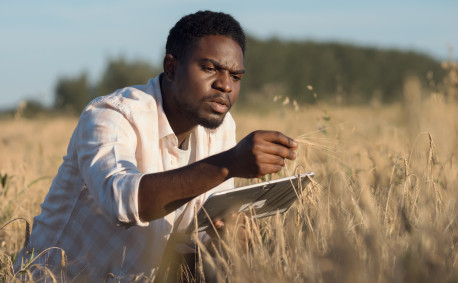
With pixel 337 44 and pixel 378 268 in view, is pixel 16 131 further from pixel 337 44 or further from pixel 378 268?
pixel 337 44

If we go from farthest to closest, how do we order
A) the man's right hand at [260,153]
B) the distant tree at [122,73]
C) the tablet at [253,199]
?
the distant tree at [122,73] < the tablet at [253,199] < the man's right hand at [260,153]

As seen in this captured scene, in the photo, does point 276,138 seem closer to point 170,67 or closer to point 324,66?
point 170,67

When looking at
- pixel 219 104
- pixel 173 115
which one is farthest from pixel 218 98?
pixel 173 115

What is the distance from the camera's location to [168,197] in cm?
197

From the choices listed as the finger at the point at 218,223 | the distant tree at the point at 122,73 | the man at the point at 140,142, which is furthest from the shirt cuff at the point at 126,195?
the distant tree at the point at 122,73

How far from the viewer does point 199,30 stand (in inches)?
101

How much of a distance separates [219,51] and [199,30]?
0.15m

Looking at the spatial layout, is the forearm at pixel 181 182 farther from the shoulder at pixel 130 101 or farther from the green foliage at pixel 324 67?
the green foliage at pixel 324 67

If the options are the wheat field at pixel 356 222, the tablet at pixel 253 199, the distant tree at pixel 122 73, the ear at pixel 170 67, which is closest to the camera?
the wheat field at pixel 356 222

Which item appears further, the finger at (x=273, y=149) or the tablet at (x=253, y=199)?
the tablet at (x=253, y=199)

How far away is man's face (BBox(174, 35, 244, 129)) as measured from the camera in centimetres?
248

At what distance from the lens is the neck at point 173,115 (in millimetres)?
2677

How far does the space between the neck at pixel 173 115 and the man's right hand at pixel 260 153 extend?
77 cm

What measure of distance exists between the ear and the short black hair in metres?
0.03
